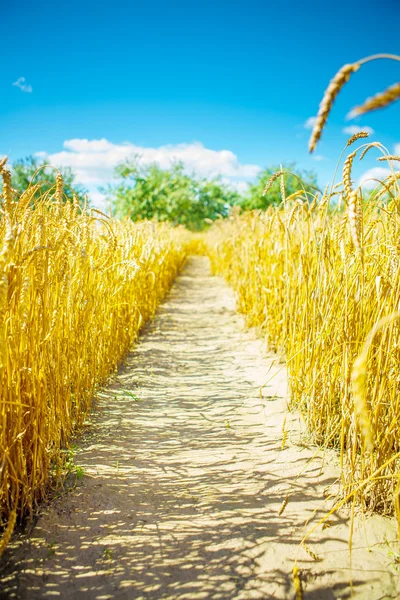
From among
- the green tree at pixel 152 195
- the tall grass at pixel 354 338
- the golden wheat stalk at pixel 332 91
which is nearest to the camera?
the golden wheat stalk at pixel 332 91

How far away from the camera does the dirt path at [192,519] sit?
117 cm

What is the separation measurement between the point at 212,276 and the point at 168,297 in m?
3.31

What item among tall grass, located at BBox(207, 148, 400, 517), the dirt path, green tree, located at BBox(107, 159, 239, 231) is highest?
green tree, located at BBox(107, 159, 239, 231)

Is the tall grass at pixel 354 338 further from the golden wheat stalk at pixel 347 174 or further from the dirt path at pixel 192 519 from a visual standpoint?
the dirt path at pixel 192 519

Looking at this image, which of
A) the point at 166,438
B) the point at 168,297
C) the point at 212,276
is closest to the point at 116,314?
the point at 166,438

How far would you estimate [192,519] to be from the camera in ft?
4.72

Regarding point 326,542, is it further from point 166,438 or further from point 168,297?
point 168,297

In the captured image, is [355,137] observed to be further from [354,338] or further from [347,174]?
[354,338]

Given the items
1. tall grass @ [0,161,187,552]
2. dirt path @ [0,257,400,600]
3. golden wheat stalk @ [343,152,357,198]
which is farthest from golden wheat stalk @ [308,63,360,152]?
dirt path @ [0,257,400,600]

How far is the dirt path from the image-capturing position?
1.17 meters

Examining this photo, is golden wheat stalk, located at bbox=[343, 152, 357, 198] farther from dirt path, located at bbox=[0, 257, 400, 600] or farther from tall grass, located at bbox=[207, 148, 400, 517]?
dirt path, located at bbox=[0, 257, 400, 600]

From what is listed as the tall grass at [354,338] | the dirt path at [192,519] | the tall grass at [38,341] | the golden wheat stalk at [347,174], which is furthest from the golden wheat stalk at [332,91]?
the dirt path at [192,519]

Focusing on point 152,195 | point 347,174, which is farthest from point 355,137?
point 152,195

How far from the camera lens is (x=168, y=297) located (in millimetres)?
6570
